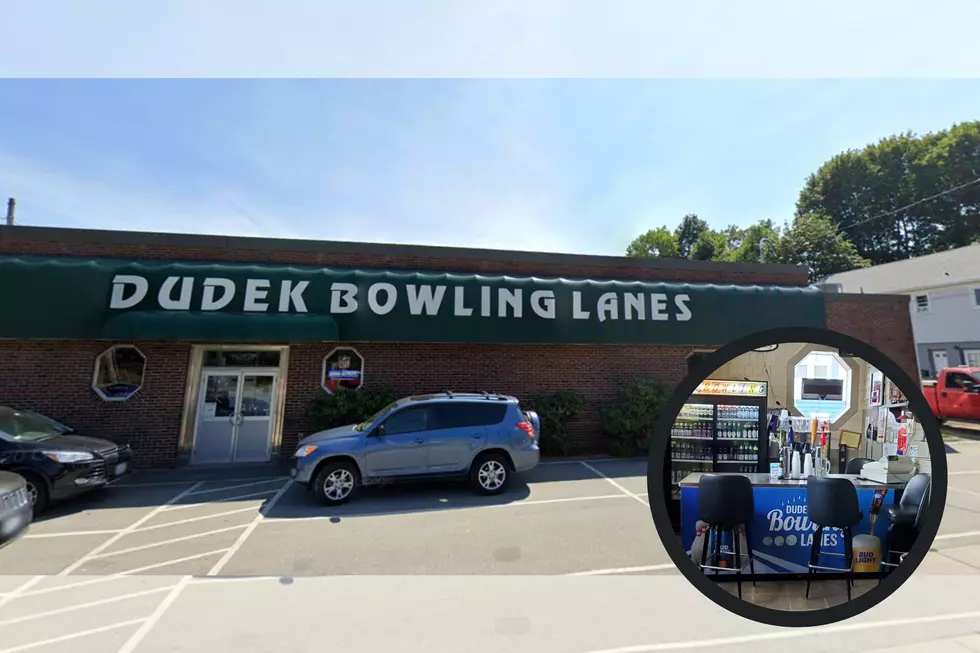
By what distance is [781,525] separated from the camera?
159cm

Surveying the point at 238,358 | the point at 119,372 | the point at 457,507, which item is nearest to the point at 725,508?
the point at 457,507

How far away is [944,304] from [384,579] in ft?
105

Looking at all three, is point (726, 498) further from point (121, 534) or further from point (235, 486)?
point (235, 486)

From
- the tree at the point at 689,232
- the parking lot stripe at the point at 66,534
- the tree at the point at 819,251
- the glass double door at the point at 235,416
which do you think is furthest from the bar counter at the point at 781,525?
the tree at the point at 689,232

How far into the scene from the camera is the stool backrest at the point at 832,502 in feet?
5.21

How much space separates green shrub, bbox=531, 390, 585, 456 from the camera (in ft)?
35.5

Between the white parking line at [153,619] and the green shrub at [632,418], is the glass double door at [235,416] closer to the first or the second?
the white parking line at [153,619]

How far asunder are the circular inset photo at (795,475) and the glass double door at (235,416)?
431 inches

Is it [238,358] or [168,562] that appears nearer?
[168,562]

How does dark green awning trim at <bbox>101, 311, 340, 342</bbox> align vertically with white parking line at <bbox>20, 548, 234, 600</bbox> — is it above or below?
above

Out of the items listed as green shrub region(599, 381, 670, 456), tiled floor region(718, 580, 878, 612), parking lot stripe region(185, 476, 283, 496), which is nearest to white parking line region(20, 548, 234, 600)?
parking lot stripe region(185, 476, 283, 496)

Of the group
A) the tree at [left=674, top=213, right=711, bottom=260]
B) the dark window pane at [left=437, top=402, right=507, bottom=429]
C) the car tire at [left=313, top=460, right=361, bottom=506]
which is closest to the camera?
the car tire at [left=313, top=460, right=361, bottom=506]

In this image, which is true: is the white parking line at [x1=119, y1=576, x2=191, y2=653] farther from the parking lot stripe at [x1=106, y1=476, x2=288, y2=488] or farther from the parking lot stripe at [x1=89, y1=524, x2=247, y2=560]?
the parking lot stripe at [x1=106, y1=476, x2=288, y2=488]

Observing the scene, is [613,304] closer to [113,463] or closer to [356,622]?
[356,622]
